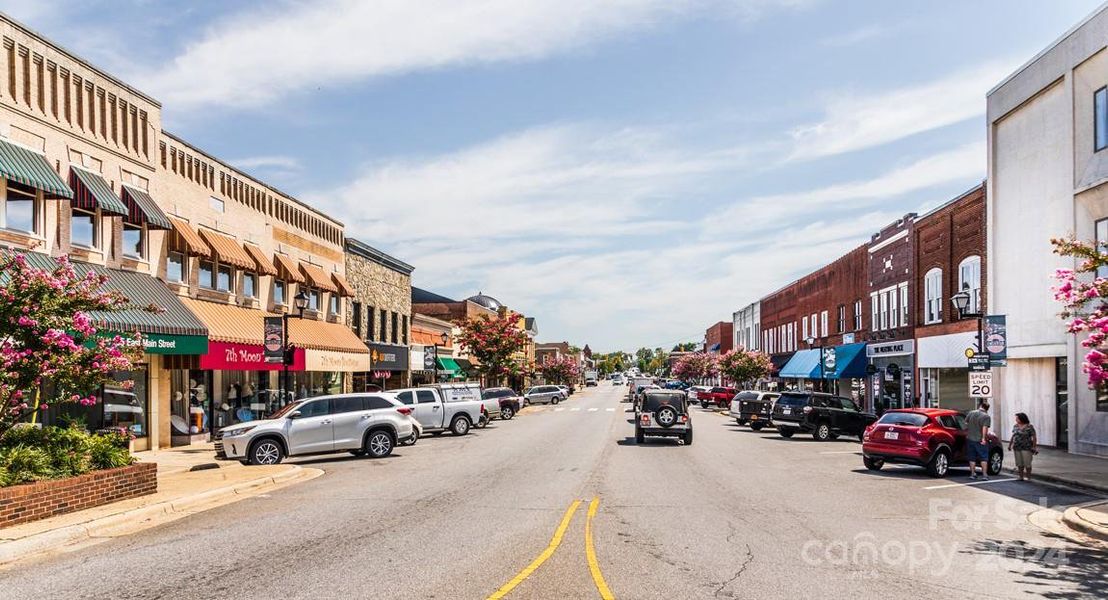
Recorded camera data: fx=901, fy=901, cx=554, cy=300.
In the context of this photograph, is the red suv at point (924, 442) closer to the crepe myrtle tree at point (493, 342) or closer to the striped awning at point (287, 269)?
the striped awning at point (287, 269)

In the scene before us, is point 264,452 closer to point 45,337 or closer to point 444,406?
point 45,337

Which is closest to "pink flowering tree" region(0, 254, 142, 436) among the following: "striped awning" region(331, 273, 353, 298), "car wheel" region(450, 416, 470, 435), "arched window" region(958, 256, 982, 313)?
"car wheel" region(450, 416, 470, 435)

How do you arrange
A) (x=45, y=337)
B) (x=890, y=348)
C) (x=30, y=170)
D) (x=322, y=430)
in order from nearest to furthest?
(x=45, y=337), (x=30, y=170), (x=322, y=430), (x=890, y=348)

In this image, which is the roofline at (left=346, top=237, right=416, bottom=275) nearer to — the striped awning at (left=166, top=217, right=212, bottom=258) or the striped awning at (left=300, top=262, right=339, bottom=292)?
the striped awning at (left=300, top=262, right=339, bottom=292)

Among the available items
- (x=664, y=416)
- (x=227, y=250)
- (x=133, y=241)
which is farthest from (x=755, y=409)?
(x=133, y=241)

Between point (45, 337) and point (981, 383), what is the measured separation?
21.2m

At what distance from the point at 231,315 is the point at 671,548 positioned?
78.5 ft

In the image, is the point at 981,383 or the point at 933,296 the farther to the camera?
the point at 933,296

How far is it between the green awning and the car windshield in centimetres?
1721

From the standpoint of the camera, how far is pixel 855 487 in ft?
58.7

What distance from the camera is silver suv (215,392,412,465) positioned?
21.6 meters

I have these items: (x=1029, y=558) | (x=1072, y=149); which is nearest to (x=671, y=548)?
(x=1029, y=558)

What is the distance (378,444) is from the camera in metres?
24.0

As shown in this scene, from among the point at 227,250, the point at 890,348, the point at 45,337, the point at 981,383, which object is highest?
the point at 227,250
